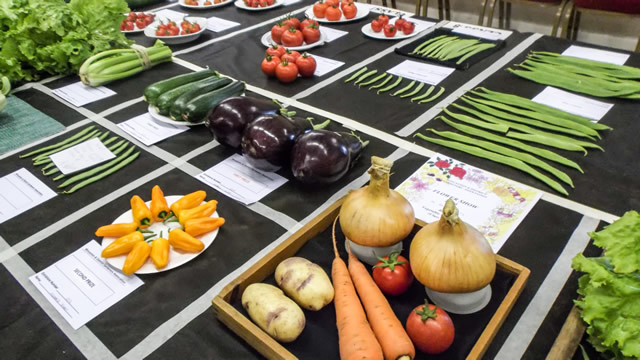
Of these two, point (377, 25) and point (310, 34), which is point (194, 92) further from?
point (377, 25)

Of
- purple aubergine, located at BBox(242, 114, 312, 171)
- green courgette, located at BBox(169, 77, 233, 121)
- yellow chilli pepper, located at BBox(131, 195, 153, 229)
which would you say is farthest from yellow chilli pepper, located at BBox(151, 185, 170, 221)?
green courgette, located at BBox(169, 77, 233, 121)

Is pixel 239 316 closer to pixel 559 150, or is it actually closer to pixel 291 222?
pixel 291 222

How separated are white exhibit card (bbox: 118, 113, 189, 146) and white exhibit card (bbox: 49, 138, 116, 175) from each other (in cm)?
11

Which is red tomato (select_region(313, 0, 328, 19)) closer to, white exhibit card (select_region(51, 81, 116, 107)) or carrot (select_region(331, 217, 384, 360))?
white exhibit card (select_region(51, 81, 116, 107))

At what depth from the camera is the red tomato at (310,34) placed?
6.84 feet

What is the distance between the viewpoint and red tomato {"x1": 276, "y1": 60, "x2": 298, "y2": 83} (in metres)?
1.78

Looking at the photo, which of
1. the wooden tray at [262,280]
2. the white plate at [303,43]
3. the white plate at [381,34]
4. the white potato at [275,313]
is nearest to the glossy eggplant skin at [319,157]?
the wooden tray at [262,280]

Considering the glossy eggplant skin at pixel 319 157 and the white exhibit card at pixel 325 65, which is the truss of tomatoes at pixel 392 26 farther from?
the glossy eggplant skin at pixel 319 157

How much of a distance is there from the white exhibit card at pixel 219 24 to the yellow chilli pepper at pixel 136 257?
172 centimetres

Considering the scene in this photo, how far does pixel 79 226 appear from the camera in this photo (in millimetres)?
1145

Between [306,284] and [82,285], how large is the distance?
53 centimetres

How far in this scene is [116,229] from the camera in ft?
3.43

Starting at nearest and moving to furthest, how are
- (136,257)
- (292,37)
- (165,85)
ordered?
(136,257)
(165,85)
(292,37)

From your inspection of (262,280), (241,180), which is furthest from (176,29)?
(262,280)
